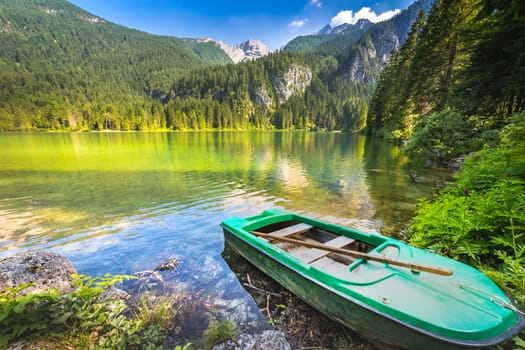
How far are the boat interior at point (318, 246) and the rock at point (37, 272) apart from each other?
369 centimetres


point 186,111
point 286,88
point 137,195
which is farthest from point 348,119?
point 137,195

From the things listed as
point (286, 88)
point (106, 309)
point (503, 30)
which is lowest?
point (106, 309)

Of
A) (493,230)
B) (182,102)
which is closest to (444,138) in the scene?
(493,230)

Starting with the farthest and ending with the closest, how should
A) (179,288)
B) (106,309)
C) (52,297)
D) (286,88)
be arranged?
(286,88), (179,288), (106,309), (52,297)

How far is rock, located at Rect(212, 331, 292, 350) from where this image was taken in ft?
10.8

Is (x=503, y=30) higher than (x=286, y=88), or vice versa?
(x=286, y=88)

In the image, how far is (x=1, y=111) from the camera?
10306 cm

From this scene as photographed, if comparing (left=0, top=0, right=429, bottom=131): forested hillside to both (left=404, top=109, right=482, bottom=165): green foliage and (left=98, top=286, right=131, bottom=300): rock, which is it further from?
(left=98, top=286, right=131, bottom=300): rock

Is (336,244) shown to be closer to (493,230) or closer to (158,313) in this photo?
(493,230)

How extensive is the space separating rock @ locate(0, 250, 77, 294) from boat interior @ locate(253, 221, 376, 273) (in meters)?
3.69

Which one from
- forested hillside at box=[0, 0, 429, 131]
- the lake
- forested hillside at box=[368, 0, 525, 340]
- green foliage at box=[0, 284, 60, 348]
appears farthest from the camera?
forested hillside at box=[0, 0, 429, 131]

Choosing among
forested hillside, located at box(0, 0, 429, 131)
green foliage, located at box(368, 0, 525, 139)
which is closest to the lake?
green foliage, located at box(368, 0, 525, 139)

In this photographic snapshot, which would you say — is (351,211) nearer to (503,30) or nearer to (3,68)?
(503,30)

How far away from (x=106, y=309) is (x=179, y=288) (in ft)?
4.71
